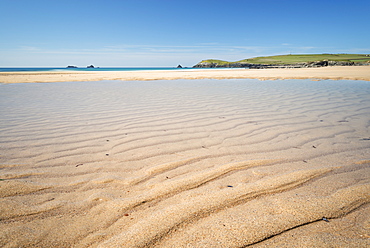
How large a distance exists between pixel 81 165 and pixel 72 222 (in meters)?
0.83

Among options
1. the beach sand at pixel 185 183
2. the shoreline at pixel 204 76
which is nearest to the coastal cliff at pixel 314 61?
the shoreline at pixel 204 76

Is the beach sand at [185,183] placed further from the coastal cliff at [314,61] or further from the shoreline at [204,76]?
the coastal cliff at [314,61]

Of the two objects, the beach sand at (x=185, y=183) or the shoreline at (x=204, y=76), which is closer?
the beach sand at (x=185, y=183)

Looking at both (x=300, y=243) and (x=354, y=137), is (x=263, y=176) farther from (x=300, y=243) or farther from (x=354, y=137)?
(x=354, y=137)

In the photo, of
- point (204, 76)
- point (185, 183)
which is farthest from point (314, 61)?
point (185, 183)

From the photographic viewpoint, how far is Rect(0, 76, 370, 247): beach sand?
1.17m

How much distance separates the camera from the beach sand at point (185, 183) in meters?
1.17

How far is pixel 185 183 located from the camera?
169 centimetres

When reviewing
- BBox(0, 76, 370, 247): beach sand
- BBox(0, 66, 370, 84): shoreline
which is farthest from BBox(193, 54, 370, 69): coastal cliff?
BBox(0, 76, 370, 247): beach sand

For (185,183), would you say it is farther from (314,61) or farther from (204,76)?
(314,61)

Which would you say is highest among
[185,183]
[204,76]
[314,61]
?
[314,61]

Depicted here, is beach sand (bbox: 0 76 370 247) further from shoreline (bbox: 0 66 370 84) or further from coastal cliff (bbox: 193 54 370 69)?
coastal cliff (bbox: 193 54 370 69)

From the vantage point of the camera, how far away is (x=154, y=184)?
5.54ft

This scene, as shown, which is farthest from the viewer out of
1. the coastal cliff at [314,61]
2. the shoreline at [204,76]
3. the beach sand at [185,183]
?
the coastal cliff at [314,61]
